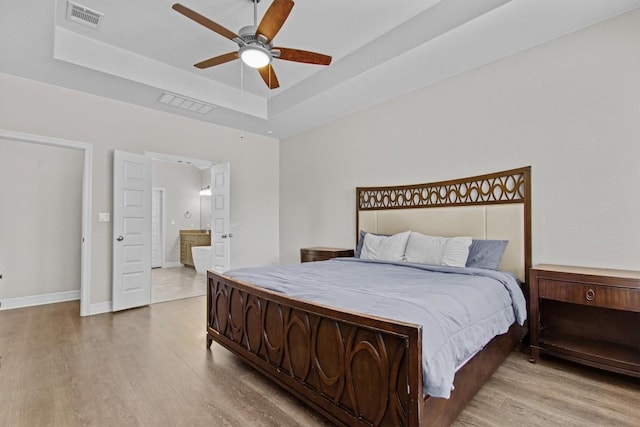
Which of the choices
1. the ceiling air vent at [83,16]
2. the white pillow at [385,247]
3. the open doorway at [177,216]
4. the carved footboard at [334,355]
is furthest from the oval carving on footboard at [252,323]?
the open doorway at [177,216]

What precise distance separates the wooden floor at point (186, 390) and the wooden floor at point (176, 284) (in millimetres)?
1823

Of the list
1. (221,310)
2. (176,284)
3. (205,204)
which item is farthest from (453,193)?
(205,204)

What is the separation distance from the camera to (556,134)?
9.42ft

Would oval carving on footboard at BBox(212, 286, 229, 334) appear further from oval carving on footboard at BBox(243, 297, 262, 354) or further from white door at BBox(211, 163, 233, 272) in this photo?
white door at BBox(211, 163, 233, 272)

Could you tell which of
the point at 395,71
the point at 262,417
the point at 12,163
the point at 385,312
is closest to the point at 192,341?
the point at 262,417

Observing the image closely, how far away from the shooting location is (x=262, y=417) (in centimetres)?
185

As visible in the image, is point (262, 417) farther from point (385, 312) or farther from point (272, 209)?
point (272, 209)

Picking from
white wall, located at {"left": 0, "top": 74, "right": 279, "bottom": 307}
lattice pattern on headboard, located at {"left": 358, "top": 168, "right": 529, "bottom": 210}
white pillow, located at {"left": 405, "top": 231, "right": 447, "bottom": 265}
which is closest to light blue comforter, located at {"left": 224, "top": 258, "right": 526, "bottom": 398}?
white pillow, located at {"left": 405, "top": 231, "right": 447, "bottom": 265}

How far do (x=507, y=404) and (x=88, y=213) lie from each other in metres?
4.80

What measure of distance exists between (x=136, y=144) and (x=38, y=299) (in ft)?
8.65

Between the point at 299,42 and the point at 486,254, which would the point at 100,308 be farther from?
the point at 486,254

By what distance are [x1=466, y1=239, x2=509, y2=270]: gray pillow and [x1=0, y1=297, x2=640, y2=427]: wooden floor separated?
81 cm

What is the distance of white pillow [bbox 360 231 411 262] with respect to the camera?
11.5 ft

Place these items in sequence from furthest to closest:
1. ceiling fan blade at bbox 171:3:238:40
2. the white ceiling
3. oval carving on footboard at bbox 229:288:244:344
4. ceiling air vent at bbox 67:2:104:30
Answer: ceiling air vent at bbox 67:2:104:30 < the white ceiling < oval carving on footboard at bbox 229:288:244:344 < ceiling fan blade at bbox 171:3:238:40
